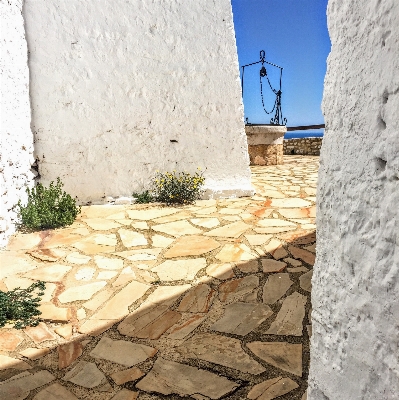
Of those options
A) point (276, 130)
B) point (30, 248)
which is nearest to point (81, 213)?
point (30, 248)

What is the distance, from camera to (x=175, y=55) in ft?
16.8

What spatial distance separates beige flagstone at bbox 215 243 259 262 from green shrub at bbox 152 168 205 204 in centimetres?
182

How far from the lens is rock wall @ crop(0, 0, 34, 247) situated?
12.9ft

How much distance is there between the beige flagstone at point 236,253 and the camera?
10.5 ft

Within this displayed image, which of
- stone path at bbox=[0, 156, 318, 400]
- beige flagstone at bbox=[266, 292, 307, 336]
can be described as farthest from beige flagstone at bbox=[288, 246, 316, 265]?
beige flagstone at bbox=[266, 292, 307, 336]

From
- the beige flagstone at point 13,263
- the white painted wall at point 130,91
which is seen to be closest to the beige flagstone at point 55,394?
the beige flagstone at point 13,263

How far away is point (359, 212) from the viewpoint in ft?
2.50

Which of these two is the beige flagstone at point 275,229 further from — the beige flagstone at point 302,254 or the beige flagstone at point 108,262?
the beige flagstone at point 108,262

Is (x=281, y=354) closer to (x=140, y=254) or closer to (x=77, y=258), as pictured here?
(x=140, y=254)

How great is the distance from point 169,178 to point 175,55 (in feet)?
6.07

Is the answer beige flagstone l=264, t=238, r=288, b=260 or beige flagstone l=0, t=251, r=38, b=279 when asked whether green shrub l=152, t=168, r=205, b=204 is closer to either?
beige flagstone l=264, t=238, r=288, b=260

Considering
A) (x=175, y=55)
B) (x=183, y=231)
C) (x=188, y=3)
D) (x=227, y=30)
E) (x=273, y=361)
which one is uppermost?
(x=188, y=3)

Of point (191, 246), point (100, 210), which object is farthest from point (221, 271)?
point (100, 210)

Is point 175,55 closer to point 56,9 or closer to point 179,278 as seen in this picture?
point 56,9
